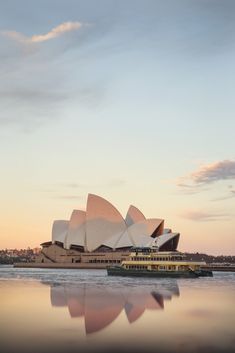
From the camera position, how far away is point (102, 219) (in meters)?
109

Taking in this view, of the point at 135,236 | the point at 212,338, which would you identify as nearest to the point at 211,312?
the point at 212,338

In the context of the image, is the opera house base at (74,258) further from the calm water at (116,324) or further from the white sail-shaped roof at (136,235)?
the calm water at (116,324)

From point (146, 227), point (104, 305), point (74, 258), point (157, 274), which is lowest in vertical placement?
point (104, 305)

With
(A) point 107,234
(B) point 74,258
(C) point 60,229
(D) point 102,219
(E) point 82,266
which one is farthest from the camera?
(C) point 60,229

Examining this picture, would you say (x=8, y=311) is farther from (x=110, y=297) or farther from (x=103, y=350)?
(x=103, y=350)

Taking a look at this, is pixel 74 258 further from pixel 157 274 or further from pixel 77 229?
pixel 157 274

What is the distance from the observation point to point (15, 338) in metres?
17.8

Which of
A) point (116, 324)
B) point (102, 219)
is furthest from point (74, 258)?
point (116, 324)

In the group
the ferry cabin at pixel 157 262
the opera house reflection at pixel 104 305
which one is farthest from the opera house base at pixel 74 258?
the opera house reflection at pixel 104 305

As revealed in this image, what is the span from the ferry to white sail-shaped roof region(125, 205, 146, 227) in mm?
37286

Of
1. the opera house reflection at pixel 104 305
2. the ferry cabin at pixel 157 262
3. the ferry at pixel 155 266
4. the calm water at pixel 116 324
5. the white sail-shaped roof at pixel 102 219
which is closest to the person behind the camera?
the calm water at pixel 116 324

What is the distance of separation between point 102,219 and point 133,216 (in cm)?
706

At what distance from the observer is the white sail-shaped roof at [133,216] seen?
4382 inches

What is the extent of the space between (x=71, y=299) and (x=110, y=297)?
2618mm
